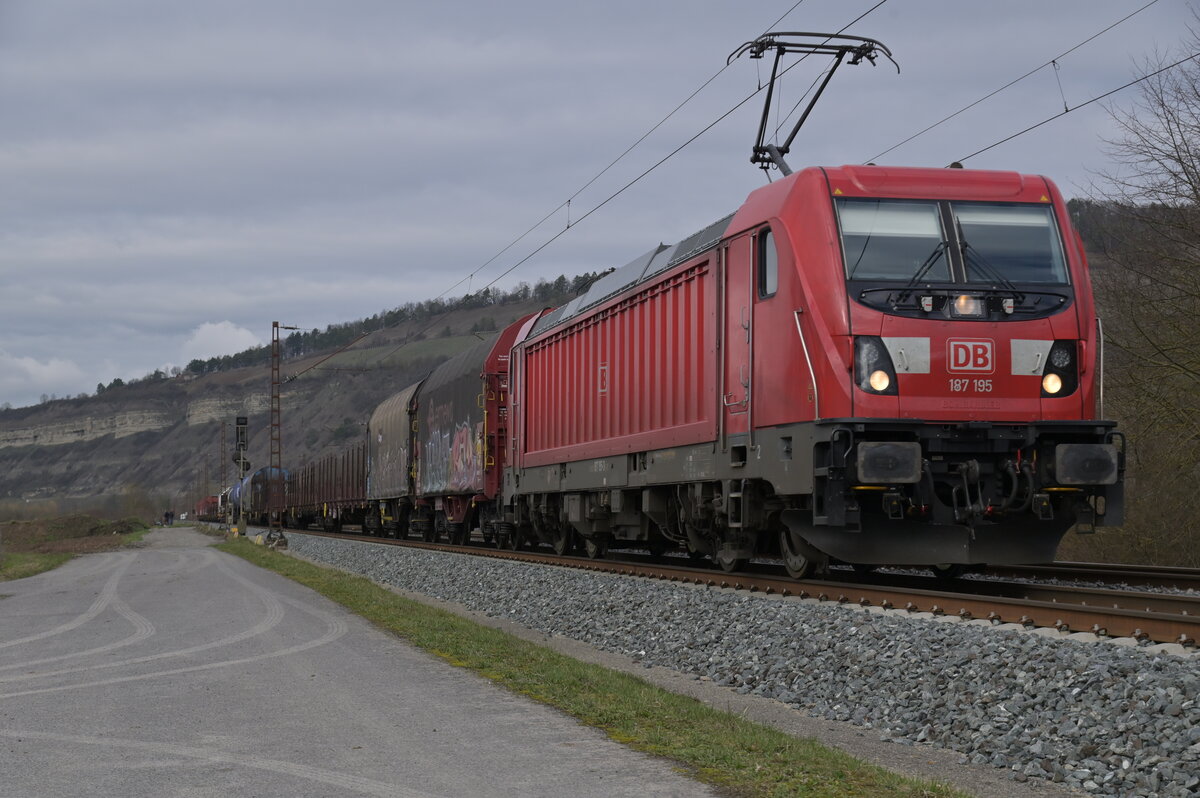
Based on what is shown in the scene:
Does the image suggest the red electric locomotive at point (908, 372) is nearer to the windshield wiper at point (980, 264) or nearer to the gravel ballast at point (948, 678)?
the windshield wiper at point (980, 264)

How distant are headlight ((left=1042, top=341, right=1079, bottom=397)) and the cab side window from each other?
2.66m

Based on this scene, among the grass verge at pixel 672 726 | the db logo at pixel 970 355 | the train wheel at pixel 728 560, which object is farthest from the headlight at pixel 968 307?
the grass verge at pixel 672 726

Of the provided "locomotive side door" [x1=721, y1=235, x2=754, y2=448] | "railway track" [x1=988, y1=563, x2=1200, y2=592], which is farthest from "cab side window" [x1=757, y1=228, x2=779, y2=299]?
"railway track" [x1=988, y1=563, x2=1200, y2=592]

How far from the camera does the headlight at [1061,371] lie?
36.1ft

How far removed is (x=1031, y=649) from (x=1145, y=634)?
A: 100 centimetres

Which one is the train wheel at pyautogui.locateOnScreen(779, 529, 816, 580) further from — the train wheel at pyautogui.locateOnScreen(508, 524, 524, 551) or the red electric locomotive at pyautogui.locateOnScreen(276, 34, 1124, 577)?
the train wheel at pyautogui.locateOnScreen(508, 524, 524, 551)

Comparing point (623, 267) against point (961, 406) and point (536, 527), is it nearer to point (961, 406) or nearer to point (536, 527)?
point (536, 527)

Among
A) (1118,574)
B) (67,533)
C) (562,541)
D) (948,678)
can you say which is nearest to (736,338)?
(1118,574)

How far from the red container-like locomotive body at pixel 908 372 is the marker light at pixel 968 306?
0.5 inches

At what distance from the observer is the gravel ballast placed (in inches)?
222

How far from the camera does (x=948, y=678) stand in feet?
23.6

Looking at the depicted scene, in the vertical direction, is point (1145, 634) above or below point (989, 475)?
below

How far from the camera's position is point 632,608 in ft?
40.2

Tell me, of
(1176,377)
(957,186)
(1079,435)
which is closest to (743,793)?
(1079,435)
